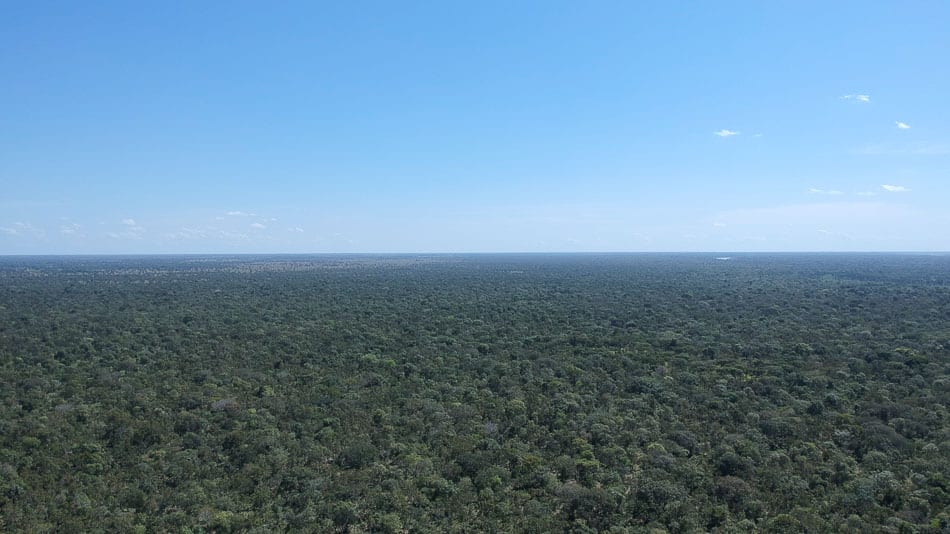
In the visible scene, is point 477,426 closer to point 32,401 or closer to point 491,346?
point 491,346

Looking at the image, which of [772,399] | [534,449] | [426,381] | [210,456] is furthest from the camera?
[426,381]

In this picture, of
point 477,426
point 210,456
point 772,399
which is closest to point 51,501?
point 210,456

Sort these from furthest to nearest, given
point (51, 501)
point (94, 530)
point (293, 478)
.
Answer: point (293, 478), point (51, 501), point (94, 530)

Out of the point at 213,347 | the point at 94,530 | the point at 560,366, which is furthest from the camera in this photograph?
the point at 213,347

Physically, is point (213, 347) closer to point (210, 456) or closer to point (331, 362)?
point (331, 362)

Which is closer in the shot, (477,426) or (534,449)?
(534,449)

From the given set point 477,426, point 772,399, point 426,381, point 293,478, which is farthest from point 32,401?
point 772,399
